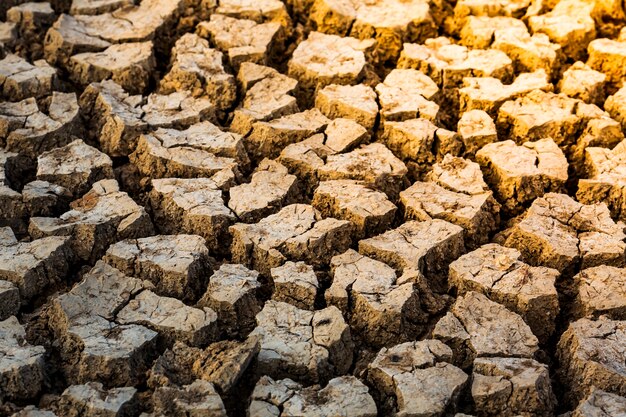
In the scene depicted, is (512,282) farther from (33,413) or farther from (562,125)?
(33,413)

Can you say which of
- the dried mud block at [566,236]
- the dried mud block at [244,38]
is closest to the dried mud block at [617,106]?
the dried mud block at [566,236]

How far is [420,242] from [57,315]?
994mm

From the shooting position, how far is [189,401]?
6.59 ft

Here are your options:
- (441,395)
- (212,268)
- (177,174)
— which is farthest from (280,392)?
(177,174)

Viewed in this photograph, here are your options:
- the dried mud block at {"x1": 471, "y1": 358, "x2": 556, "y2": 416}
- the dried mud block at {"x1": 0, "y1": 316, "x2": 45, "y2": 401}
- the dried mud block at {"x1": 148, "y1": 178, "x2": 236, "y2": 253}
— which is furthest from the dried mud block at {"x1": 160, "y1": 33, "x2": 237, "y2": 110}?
the dried mud block at {"x1": 471, "y1": 358, "x2": 556, "y2": 416}

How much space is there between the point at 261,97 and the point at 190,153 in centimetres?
39

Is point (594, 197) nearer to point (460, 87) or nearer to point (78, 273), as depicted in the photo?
point (460, 87)

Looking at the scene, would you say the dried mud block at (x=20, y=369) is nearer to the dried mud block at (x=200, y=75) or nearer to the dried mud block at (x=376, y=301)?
the dried mud block at (x=376, y=301)

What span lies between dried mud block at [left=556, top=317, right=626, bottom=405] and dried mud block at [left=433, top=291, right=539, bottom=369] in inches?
3.7

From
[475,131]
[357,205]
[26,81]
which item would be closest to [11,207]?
[26,81]

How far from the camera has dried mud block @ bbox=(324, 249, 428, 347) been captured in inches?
90.4

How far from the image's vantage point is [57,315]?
2.30 metres

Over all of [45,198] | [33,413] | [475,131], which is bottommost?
[33,413]

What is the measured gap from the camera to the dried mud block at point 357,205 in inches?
103
